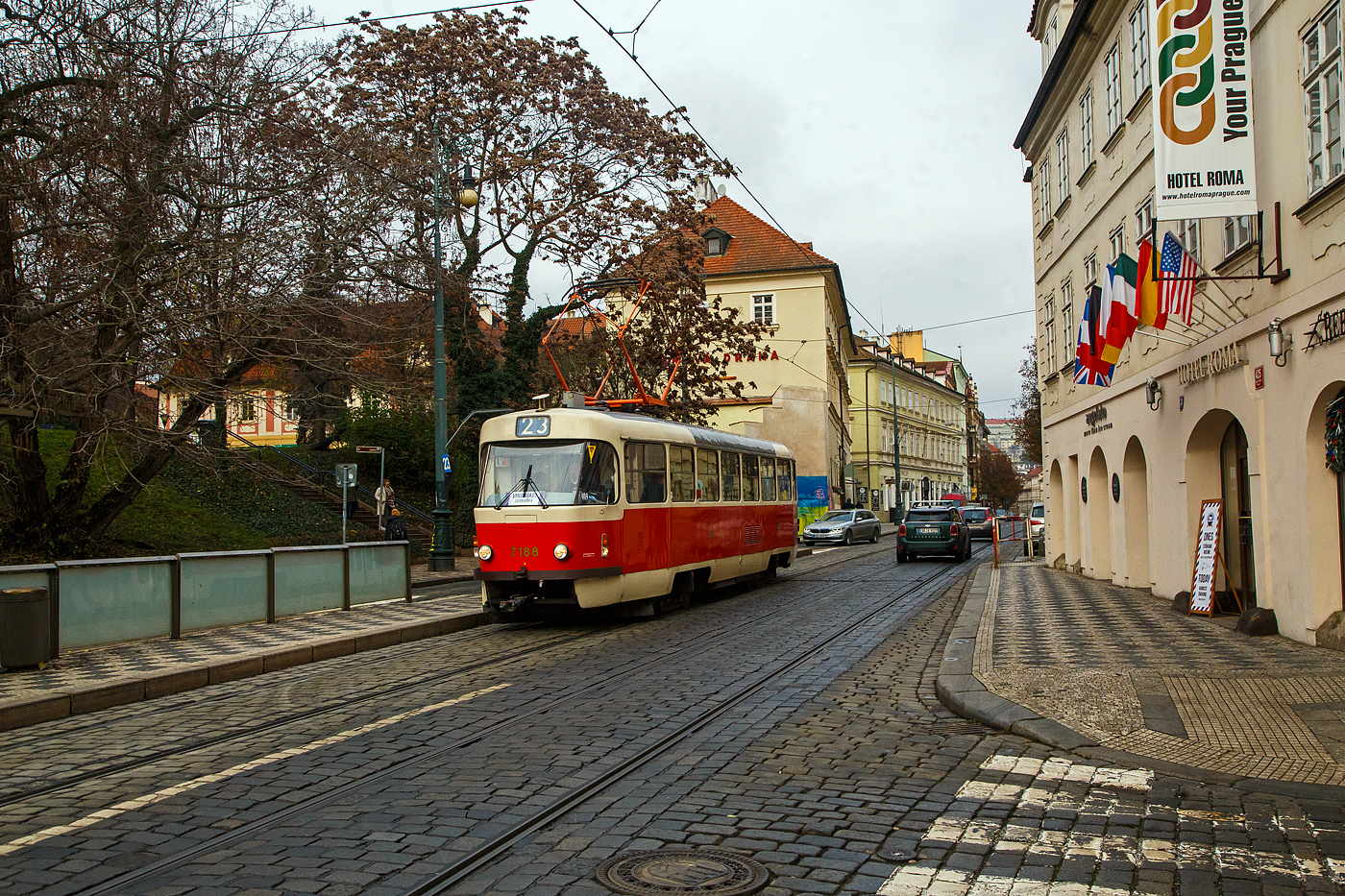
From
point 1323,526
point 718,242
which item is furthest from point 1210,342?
point 718,242

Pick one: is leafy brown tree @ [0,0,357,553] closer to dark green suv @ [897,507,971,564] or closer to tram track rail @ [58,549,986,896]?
tram track rail @ [58,549,986,896]

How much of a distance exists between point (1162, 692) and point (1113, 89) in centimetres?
1324

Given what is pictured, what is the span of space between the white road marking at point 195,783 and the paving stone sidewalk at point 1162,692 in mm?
4450

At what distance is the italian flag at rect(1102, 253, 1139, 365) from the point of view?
14.2 metres

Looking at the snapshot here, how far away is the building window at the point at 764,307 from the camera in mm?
54562

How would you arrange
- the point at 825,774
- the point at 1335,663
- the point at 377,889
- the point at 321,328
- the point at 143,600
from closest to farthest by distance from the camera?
the point at 377,889 → the point at 825,774 → the point at 1335,663 → the point at 143,600 → the point at 321,328

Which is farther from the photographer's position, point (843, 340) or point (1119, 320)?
point (843, 340)

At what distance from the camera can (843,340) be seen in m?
75.9

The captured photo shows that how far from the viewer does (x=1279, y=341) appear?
11.4 meters

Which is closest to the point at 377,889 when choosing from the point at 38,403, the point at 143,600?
the point at 143,600

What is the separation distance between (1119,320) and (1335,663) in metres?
6.26

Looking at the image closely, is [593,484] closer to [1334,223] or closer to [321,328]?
[321,328]

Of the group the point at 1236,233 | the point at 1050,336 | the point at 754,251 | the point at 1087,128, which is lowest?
the point at 1236,233

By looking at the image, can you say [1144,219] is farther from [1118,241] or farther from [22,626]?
[22,626]
